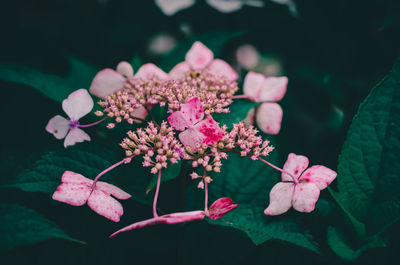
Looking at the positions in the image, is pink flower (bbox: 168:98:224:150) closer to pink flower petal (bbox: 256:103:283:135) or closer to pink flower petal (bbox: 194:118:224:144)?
pink flower petal (bbox: 194:118:224:144)

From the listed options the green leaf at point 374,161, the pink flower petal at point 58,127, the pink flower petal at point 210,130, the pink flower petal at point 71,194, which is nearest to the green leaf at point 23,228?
the pink flower petal at point 71,194

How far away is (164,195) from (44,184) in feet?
0.83

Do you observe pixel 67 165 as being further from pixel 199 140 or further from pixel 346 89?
pixel 346 89

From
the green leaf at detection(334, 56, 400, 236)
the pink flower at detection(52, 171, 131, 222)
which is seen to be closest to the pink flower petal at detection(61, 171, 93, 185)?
the pink flower at detection(52, 171, 131, 222)

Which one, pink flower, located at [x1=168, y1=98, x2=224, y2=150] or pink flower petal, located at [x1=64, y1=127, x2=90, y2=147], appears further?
pink flower petal, located at [x1=64, y1=127, x2=90, y2=147]

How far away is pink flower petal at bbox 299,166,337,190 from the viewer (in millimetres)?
542

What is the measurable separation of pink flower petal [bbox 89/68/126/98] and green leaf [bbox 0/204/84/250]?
28 cm

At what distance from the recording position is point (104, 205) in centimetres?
51

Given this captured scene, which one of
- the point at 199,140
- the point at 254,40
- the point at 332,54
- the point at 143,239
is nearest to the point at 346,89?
the point at 332,54

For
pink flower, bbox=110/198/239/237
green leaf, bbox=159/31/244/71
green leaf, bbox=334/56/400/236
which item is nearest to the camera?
pink flower, bbox=110/198/239/237

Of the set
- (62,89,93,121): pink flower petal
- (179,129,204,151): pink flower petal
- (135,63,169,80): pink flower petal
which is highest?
(135,63,169,80): pink flower petal

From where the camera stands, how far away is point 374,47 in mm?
857

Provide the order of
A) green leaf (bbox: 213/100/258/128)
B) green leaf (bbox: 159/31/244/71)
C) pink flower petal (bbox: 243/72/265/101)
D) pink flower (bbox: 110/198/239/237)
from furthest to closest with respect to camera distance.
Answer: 1. green leaf (bbox: 159/31/244/71)
2. pink flower petal (bbox: 243/72/265/101)
3. green leaf (bbox: 213/100/258/128)
4. pink flower (bbox: 110/198/239/237)

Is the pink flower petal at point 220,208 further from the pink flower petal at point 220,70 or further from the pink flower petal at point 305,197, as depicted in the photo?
the pink flower petal at point 220,70
